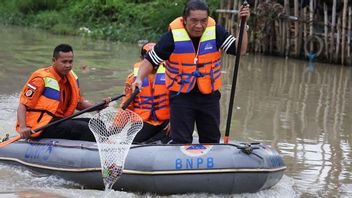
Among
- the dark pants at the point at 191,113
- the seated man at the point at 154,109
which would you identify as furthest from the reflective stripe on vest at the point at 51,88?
the dark pants at the point at 191,113

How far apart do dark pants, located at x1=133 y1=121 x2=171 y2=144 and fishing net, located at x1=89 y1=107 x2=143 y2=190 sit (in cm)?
27

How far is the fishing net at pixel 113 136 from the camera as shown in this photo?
5.75 m

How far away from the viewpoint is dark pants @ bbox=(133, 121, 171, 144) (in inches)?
253

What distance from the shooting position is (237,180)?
5664 millimetres

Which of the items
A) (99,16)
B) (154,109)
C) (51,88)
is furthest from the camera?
(99,16)

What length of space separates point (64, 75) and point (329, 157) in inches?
114

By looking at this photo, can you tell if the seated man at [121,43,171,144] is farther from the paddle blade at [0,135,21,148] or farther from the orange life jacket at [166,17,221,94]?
the paddle blade at [0,135,21,148]

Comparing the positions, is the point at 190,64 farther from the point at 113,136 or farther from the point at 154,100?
the point at 113,136

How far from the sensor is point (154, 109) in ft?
21.1

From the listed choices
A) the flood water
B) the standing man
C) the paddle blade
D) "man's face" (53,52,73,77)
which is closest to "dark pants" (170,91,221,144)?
the standing man

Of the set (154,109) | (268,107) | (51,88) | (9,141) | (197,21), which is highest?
(197,21)

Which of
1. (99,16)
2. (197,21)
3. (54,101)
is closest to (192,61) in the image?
(197,21)

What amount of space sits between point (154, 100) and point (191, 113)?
59 centimetres

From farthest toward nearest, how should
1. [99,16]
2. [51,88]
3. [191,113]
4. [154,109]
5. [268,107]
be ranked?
1. [99,16]
2. [268,107]
3. [154,109]
4. [51,88]
5. [191,113]
